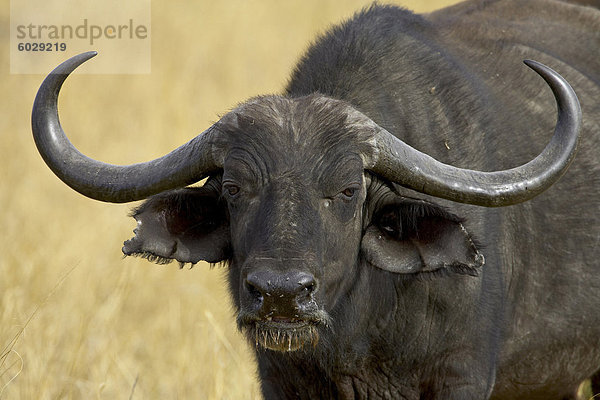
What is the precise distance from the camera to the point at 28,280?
7.80m

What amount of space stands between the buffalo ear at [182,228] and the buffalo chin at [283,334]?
2.07ft

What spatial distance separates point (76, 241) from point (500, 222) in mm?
5260

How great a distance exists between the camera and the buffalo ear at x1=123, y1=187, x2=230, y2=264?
4.35 m

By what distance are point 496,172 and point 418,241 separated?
49 centimetres

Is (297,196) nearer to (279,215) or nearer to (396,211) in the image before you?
(279,215)

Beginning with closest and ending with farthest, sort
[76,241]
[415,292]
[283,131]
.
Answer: [283,131]
[415,292]
[76,241]

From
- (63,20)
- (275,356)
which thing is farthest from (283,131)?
(63,20)

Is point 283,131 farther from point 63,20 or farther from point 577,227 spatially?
point 63,20

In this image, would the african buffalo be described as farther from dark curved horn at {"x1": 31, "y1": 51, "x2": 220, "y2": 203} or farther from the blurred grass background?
the blurred grass background

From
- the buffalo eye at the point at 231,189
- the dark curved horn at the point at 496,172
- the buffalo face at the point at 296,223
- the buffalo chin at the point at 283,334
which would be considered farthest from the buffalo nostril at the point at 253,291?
the dark curved horn at the point at 496,172

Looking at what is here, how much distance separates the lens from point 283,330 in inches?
151

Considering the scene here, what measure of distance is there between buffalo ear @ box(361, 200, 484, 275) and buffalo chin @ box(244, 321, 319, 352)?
0.58m

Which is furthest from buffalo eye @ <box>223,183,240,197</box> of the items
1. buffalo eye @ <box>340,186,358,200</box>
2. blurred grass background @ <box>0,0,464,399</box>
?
blurred grass background @ <box>0,0,464,399</box>

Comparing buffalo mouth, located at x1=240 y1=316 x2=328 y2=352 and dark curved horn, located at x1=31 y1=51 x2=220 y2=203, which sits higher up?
dark curved horn, located at x1=31 y1=51 x2=220 y2=203
